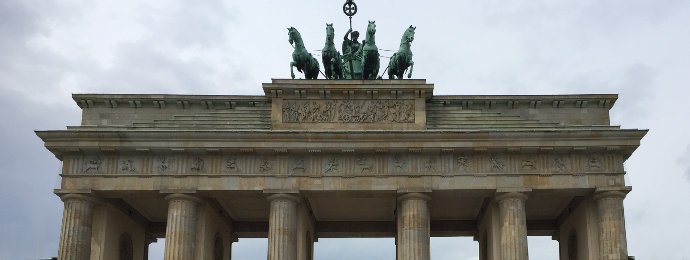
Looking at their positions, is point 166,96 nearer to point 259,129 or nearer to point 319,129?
point 259,129

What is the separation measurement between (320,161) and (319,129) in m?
1.33

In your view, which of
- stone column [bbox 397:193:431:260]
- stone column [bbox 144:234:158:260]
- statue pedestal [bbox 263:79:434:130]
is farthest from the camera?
stone column [bbox 144:234:158:260]

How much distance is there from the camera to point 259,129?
3428 cm

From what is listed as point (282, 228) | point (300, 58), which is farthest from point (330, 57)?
point (282, 228)

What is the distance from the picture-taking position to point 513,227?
33.0m

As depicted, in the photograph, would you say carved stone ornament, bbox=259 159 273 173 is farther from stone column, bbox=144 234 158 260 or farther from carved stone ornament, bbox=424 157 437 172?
stone column, bbox=144 234 158 260

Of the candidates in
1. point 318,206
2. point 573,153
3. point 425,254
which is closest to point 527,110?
point 573,153

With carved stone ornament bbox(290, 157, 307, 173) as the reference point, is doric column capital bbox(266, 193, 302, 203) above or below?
below

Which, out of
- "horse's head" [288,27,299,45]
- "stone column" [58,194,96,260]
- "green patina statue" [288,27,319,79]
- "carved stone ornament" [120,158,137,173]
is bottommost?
"stone column" [58,194,96,260]

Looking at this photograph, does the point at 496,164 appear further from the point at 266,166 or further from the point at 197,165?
the point at 197,165

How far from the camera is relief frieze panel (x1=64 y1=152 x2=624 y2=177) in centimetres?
3372

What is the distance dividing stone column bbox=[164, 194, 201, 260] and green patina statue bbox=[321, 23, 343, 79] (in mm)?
8236

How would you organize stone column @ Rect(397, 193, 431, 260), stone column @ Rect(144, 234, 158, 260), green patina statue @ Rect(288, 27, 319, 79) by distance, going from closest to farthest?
stone column @ Rect(397, 193, 431, 260), green patina statue @ Rect(288, 27, 319, 79), stone column @ Rect(144, 234, 158, 260)

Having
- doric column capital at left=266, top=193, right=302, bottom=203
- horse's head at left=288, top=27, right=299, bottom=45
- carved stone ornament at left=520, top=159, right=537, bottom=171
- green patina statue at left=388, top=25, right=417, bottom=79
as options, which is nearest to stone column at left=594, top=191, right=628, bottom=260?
carved stone ornament at left=520, top=159, right=537, bottom=171
